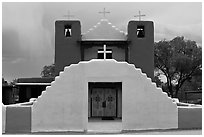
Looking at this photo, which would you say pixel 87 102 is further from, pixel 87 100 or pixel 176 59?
pixel 176 59

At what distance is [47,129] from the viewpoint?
14062 millimetres

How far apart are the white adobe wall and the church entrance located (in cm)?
430

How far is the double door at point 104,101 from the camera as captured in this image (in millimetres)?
18531

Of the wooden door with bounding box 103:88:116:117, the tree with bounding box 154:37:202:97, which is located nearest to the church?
the wooden door with bounding box 103:88:116:117

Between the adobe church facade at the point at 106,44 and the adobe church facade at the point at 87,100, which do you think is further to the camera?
the adobe church facade at the point at 106,44

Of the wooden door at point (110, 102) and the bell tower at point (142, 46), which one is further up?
the bell tower at point (142, 46)

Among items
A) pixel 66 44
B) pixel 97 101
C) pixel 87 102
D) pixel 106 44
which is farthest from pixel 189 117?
pixel 66 44

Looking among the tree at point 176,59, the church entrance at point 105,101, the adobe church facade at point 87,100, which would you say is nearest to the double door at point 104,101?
the church entrance at point 105,101

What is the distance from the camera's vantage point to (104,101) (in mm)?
18656

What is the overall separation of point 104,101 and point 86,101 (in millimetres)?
4728

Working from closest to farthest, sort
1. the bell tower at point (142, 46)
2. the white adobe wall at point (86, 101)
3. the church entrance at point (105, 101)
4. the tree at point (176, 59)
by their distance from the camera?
the white adobe wall at point (86, 101)
the church entrance at point (105, 101)
the bell tower at point (142, 46)
the tree at point (176, 59)

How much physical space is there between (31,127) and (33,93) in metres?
11.0

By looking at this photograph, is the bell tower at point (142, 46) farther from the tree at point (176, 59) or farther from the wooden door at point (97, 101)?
the tree at point (176, 59)

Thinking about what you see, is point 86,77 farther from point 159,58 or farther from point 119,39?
point 159,58
